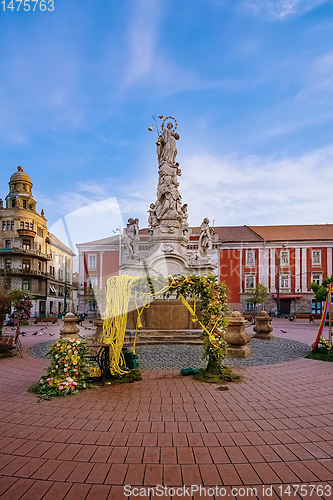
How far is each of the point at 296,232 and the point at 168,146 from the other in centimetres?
3301

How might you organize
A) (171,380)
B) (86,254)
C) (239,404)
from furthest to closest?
(86,254), (171,380), (239,404)

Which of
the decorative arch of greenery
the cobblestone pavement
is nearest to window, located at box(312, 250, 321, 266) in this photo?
the cobblestone pavement

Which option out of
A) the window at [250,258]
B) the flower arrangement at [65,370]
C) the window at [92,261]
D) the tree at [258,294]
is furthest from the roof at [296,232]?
the flower arrangement at [65,370]

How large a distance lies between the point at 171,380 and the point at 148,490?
14.5 feet

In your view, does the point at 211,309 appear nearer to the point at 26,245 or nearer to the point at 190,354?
the point at 190,354

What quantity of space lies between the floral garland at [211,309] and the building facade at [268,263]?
34.8 m

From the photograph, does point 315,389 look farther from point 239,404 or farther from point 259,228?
point 259,228

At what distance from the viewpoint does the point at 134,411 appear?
5.76 metres

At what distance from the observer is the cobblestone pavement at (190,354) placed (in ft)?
31.9

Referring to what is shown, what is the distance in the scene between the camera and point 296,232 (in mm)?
48719

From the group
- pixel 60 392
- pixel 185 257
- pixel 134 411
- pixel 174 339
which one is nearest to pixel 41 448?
pixel 134 411

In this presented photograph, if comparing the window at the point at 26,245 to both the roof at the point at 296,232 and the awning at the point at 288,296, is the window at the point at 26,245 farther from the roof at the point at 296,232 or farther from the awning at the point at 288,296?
the awning at the point at 288,296

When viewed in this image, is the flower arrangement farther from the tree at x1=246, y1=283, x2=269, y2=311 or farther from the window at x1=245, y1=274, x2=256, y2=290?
the window at x1=245, y1=274, x2=256, y2=290

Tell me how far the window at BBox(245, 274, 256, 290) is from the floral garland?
38500 millimetres
